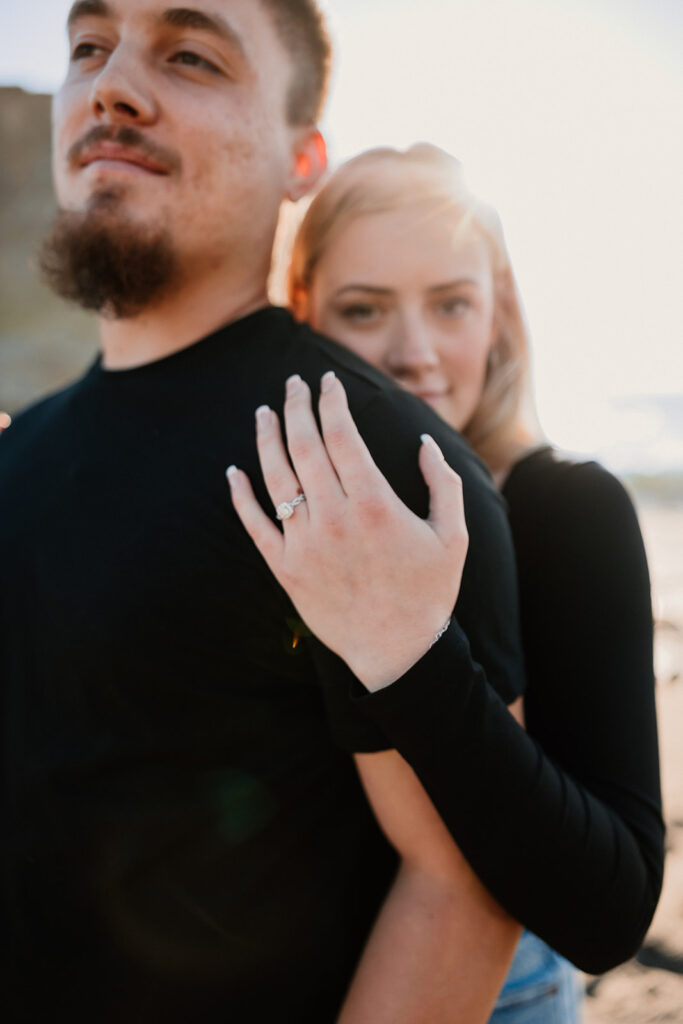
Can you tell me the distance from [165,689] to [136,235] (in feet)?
3.31

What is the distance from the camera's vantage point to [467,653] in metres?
1.14

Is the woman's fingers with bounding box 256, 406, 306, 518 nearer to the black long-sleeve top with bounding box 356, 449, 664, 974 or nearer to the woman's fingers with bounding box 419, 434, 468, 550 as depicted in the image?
the woman's fingers with bounding box 419, 434, 468, 550

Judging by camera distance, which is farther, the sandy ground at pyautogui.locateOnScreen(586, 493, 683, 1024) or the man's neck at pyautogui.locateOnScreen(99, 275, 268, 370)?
the sandy ground at pyautogui.locateOnScreen(586, 493, 683, 1024)

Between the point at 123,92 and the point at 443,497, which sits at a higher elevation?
the point at 123,92

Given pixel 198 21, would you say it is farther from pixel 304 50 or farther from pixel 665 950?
pixel 665 950

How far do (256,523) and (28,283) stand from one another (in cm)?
4548

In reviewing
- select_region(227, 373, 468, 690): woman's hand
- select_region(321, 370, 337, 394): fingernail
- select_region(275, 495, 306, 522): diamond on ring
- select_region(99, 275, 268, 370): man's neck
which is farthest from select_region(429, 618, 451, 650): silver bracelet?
select_region(99, 275, 268, 370): man's neck

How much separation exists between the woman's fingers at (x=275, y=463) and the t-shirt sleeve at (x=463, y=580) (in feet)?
0.52

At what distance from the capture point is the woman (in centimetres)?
122

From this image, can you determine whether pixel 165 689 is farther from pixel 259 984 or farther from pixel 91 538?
pixel 259 984

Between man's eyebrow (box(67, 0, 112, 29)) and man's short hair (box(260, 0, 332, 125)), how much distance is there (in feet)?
1.26

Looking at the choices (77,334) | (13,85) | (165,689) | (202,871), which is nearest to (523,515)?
(165,689)

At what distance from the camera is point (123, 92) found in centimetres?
154

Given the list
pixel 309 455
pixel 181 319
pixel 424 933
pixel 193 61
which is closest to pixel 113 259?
pixel 181 319
